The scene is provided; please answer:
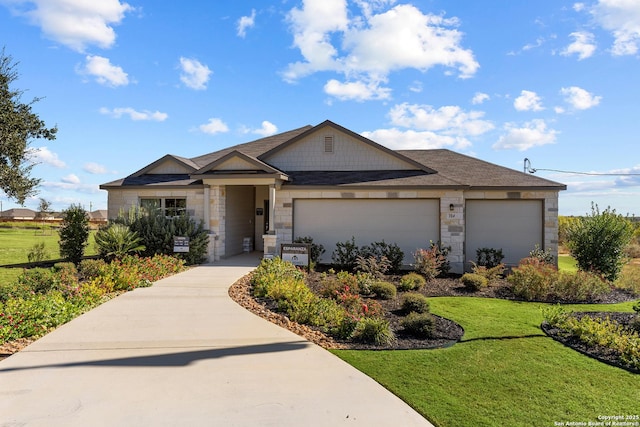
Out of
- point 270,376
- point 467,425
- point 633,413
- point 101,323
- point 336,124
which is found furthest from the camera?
point 336,124

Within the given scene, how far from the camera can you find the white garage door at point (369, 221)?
565 inches

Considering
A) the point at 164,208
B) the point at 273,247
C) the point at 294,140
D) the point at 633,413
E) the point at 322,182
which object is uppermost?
the point at 294,140

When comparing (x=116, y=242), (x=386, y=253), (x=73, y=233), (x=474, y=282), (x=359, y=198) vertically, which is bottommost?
(x=474, y=282)

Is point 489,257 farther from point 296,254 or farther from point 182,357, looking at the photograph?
point 182,357

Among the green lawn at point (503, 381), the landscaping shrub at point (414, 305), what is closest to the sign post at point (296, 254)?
the landscaping shrub at point (414, 305)

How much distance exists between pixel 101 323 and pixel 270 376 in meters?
3.78

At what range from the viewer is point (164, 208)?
1570 cm

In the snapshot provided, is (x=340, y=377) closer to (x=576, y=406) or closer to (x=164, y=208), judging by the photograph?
(x=576, y=406)

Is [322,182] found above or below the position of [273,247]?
above

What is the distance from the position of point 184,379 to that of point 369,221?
10713mm

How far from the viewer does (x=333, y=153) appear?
52.6ft

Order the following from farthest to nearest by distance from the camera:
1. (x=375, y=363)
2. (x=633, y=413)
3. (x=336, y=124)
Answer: (x=336, y=124), (x=375, y=363), (x=633, y=413)

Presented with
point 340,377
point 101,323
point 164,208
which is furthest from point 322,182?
point 340,377

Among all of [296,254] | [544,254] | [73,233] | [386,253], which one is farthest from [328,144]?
[73,233]
